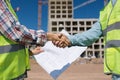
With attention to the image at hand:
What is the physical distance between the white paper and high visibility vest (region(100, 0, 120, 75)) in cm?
51

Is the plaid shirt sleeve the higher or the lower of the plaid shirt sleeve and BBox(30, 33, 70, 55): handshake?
the higher

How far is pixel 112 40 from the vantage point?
4727 mm

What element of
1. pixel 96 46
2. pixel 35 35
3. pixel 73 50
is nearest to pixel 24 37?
pixel 35 35

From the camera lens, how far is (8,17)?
439 cm

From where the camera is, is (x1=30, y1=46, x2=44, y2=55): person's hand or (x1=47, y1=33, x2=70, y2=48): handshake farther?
(x1=47, y1=33, x2=70, y2=48): handshake

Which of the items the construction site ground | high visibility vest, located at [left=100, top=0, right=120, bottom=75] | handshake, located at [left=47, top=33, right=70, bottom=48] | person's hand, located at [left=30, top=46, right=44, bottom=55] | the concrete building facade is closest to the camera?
high visibility vest, located at [left=100, top=0, right=120, bottom=75]

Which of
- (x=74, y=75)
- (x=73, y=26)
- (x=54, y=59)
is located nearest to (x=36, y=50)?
(x=54, y=59)

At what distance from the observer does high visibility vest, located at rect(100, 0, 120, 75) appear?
4.68m

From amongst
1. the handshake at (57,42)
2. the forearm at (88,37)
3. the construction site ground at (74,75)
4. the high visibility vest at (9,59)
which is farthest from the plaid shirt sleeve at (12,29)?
the construction site ground at (74,75)

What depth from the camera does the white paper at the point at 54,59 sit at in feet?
16.6

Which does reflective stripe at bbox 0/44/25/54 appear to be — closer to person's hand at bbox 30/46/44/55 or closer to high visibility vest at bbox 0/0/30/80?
high visibility vest at bbox 0/0/30/80

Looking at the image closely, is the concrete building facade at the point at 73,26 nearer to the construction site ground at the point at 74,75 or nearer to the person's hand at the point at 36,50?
the construction site ground at the point at 74,75

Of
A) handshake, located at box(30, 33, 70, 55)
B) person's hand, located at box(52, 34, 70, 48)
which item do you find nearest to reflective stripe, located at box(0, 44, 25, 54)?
handshake, located at box(30, 33, 70, 55)

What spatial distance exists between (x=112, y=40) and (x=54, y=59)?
2.49ft
